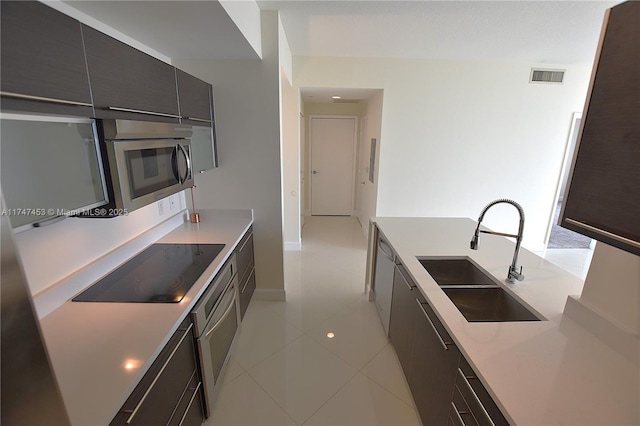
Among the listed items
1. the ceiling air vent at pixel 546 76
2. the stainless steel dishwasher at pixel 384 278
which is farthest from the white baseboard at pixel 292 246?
the ceiling air vent at pixel 546 76

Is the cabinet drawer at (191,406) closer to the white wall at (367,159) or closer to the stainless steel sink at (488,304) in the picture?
the stainless steel sink at (488,304)

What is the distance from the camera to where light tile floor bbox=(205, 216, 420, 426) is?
1776mm

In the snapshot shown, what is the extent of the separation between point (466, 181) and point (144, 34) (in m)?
4.01

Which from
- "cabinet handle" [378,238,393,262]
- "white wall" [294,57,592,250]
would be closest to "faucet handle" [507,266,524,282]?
"cabinet handle" [378,238,393,262]

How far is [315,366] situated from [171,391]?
3.77ft

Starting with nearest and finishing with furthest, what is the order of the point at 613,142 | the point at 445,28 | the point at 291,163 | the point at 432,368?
the point at 613,142 < the point at 432,368 < the point at 445,28 < the point at 291,163

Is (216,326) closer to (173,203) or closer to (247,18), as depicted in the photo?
(173,203)

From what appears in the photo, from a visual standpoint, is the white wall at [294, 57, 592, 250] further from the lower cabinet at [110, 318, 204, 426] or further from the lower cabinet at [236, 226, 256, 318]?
the lower cabinet at [110, 318, 204, 426]

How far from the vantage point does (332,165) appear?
5.88 m

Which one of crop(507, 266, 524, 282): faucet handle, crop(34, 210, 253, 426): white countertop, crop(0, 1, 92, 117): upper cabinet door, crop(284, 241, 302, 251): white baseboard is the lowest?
crop(284, 241, 302, 251): white baseboard

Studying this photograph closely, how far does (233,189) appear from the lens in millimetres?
2623

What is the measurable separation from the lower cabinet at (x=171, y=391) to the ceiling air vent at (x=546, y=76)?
4807 mm

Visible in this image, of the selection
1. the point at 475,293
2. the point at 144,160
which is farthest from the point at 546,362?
the point at 144,160

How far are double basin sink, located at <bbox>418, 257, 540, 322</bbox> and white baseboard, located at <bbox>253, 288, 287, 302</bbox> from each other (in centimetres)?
154
